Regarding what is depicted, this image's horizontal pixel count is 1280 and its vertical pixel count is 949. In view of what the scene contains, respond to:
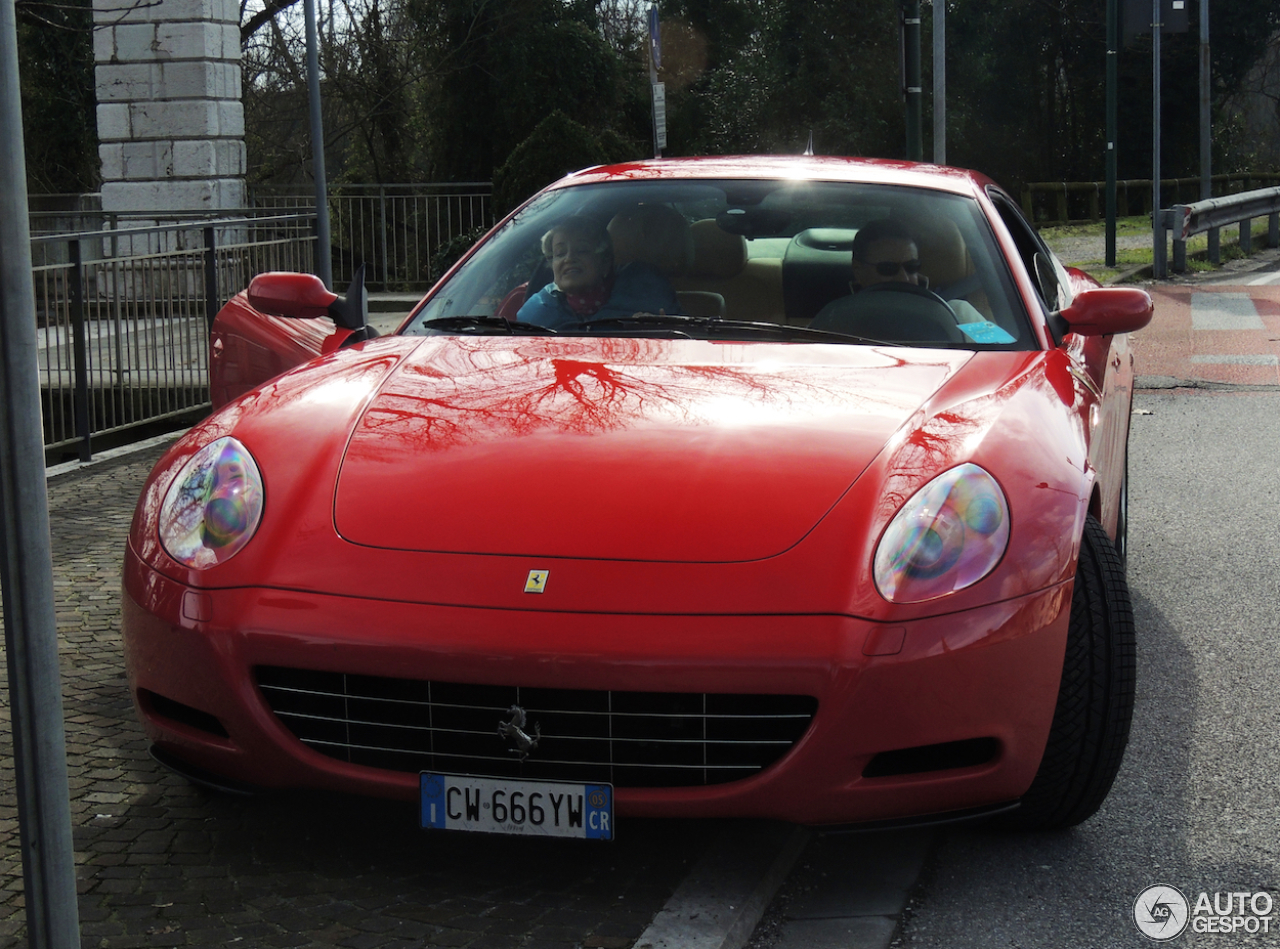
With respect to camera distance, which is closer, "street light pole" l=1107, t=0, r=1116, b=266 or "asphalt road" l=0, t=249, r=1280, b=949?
"asphalt road" l=0, t=249, r=1280, b=949

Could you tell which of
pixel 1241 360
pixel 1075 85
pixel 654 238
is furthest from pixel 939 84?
pixel 1075 85

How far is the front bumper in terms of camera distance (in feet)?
9.77

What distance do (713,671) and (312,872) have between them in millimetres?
1018

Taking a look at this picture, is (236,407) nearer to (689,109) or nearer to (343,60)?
(343,60)

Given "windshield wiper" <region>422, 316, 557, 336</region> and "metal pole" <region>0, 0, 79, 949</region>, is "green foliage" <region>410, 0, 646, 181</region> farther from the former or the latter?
"metal pole" <region>0, 0, 79, 949</region>

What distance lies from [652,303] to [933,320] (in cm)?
78

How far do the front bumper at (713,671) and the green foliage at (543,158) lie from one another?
16658 mm

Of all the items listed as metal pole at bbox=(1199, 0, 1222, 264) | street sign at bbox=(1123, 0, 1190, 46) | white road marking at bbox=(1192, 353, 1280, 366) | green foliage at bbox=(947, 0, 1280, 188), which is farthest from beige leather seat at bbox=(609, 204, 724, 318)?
green foliage at bbox=(947, 0, 1280, 188)

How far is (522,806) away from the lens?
3.06m

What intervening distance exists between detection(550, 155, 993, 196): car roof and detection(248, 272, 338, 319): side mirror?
2.71ft

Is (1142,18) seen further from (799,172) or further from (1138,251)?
(799,172)

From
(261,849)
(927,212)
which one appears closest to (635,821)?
(261,849)

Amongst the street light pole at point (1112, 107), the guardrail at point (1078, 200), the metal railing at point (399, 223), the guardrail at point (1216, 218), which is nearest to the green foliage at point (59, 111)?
the metal railing at point (399, 223)

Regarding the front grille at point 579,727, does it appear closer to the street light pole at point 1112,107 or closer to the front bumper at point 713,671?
the front bumper at point 713,671
